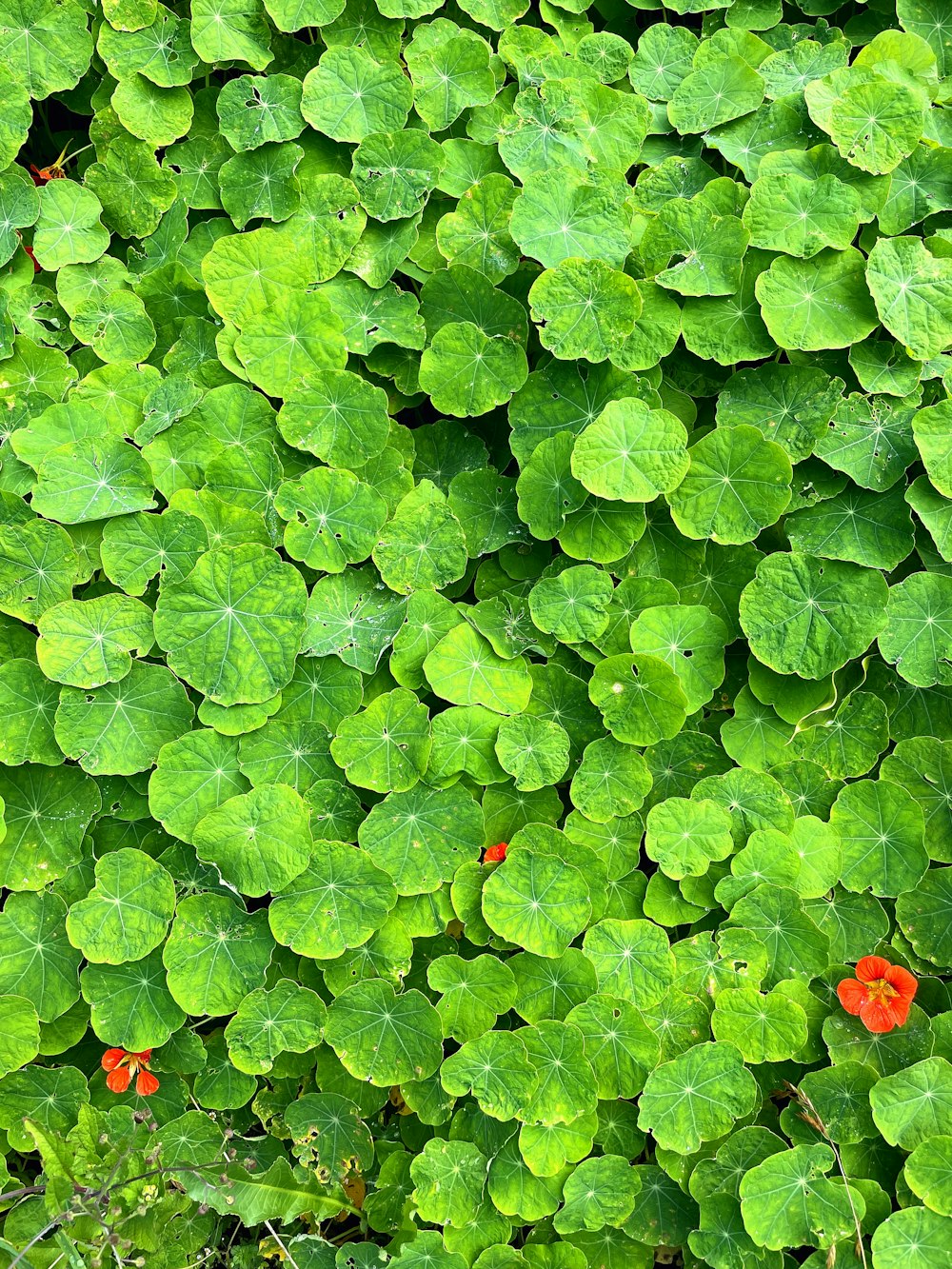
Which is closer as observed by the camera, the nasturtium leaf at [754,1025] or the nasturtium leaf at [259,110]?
the nasturtium leaf at [754,1025]

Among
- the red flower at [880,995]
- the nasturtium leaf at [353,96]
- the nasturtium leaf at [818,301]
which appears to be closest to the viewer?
the red flower at [880,995]

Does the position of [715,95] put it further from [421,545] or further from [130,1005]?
[130,1005]

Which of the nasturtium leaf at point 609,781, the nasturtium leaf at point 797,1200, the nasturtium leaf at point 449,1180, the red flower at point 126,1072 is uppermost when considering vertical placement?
the nasturtium leaf at point 609,781

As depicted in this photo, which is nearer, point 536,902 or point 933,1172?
point 933,1172

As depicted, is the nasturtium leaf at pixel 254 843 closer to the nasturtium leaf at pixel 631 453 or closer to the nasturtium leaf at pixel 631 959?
the nasturtium leaf at pixel 631 959

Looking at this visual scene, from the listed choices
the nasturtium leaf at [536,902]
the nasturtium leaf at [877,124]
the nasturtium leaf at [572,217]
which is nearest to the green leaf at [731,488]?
the nasturtium leaf at [572,217]

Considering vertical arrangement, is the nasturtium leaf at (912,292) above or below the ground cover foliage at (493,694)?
above

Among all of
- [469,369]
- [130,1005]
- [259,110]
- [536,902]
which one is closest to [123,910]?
[130,1005]

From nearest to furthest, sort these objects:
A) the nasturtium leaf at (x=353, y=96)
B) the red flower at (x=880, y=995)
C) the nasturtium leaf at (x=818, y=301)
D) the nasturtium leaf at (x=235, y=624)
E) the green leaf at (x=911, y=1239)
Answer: the green leaf at (x=911, y=1239) < the red flower at (x=880, y=995) < the nasturtium leaf at (x=235, y=624) < the nasturtium leaf at (x=818, y=301) < the nasturtium leaf at (x=353, y=96)
